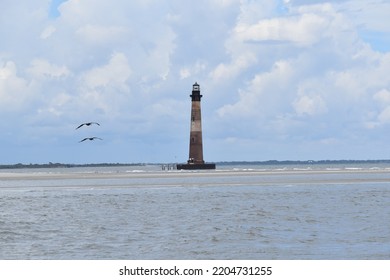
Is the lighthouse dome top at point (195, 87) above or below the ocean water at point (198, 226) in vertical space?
above

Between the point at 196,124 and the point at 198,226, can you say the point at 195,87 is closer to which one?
the point at 196,124

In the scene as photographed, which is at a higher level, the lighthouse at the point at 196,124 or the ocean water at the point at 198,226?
the lighthouse at the point at 196,124

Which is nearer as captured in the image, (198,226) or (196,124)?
(198,226)

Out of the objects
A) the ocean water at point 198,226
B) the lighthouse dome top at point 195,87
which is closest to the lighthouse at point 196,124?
the lighthouse dome top at point 195,87

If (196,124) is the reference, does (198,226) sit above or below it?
below

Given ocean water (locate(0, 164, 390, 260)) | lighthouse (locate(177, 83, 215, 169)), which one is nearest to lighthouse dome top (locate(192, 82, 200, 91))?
lighthouse (locate(177, 83, 215, 169))

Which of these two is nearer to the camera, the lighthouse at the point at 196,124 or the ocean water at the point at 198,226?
the ocean water at the point at 198,226

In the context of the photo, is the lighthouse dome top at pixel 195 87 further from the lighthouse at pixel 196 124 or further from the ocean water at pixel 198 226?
the ocean water at pixel 198 226

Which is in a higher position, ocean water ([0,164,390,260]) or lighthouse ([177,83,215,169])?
lighthouse ([177,83,215,169])

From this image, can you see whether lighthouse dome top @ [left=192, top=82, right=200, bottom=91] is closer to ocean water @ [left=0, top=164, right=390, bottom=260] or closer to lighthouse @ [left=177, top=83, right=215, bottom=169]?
lighthouse @ [left=177, top=83, right=215, bottom=169]

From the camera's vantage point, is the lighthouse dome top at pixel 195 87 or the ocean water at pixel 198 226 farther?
the lighthouse dome top at pixel 195 87

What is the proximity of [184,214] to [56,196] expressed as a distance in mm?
19583

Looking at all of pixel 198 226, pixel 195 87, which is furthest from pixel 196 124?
pixel 198 226
